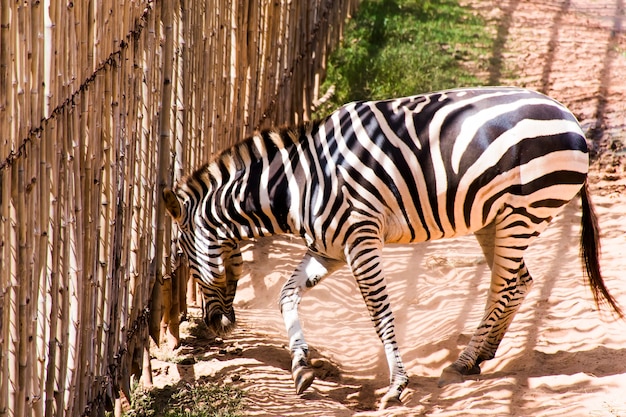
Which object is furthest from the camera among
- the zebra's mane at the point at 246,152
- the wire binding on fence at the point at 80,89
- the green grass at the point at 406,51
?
the green grass at the point at 406,51

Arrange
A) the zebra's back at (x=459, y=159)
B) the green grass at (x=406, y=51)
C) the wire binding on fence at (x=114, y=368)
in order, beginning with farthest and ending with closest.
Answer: the green grass at (x=406, y=51), the zebra's back at (x=459, y=159), the wire binding on fence at (x=114, y=368)

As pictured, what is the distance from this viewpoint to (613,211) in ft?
24.1

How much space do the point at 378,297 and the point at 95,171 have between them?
1897 millimetres

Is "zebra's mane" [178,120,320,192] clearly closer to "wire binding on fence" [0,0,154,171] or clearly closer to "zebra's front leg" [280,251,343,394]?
"zebra's front leg" [280,251,343,394]

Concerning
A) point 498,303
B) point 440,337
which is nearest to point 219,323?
point 440,337

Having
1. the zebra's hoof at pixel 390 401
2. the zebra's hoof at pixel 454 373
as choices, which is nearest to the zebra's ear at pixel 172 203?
the zebra's hoof at pixel 390 401

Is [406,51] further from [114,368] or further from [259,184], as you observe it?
[114,368]

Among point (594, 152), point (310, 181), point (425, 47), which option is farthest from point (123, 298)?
point (425, 47)

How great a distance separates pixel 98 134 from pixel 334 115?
1737 millimetres

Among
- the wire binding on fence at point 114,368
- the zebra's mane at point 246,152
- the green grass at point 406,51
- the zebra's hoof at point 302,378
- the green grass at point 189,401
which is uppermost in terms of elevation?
the green grass at point 406,51

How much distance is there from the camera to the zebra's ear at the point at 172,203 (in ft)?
15.5

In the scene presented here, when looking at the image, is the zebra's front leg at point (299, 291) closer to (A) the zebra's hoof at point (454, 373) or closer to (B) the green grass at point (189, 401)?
(B) the green grass at point (189, 401)

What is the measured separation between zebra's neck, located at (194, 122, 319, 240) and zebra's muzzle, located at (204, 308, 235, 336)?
21.4 inches

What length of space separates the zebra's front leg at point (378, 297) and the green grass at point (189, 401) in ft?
2.79
